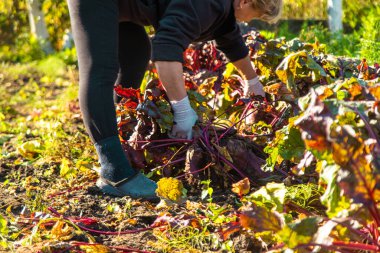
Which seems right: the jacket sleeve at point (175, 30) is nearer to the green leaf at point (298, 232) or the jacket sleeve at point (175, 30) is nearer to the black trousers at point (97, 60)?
the black trousers at point (97, 60)

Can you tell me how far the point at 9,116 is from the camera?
192 inches

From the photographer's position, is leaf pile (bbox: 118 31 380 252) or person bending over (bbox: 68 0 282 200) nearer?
leaf pile (bbox: 118 31 380 252)

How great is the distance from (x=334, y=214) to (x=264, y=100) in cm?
141

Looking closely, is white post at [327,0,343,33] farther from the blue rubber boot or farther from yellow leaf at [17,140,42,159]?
the blue rubber boot

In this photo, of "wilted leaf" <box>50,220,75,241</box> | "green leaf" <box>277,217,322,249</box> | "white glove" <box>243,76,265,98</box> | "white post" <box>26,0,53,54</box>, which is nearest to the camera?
"green leaf" <box>277,217,322,249</box>

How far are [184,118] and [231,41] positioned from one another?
2.12 ft

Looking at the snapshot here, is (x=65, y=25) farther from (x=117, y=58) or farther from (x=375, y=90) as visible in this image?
(x=375, y=90)

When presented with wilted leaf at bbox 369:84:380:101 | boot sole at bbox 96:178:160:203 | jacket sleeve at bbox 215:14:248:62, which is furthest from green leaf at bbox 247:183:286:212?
jacket sleeve at bbox 215:14:248:62

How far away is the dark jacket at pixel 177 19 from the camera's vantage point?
2613 mm

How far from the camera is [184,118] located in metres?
2.73

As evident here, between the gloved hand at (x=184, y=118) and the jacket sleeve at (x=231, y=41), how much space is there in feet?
1.74

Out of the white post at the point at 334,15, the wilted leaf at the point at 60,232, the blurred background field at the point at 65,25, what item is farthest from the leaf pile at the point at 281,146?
the white post at the point at 334,15

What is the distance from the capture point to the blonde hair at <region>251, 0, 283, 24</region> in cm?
289

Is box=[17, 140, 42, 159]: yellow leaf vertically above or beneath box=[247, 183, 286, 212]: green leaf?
beneath
